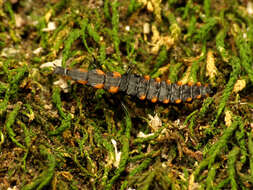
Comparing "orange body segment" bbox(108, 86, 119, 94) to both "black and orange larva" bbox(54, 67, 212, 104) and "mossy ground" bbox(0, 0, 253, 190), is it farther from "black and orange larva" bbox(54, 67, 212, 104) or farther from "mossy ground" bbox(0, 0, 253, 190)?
"mossy ground" bbox(0, 0, 253, 190)

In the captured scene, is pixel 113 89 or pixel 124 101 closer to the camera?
pixel 113 89

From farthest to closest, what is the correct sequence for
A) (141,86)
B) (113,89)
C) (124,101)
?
1. (124,101)
2. (141,86)
3. (113,89)

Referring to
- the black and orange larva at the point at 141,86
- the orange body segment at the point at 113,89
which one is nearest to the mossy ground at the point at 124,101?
the black and orange larva at the point at 141,86

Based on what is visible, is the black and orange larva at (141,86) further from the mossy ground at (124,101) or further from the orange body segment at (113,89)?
the mossy ground at (124,101)

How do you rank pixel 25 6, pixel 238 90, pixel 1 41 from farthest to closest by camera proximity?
1. pixel 25 6
2. pixel 1 41
3. pixel 238 90

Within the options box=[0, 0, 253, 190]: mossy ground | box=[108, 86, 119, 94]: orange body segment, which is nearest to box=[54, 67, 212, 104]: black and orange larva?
box=[108, 86, 119, 94]: orange body segment

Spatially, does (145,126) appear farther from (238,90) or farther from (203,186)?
(238,90)

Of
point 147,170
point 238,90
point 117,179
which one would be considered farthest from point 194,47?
point 117,179
